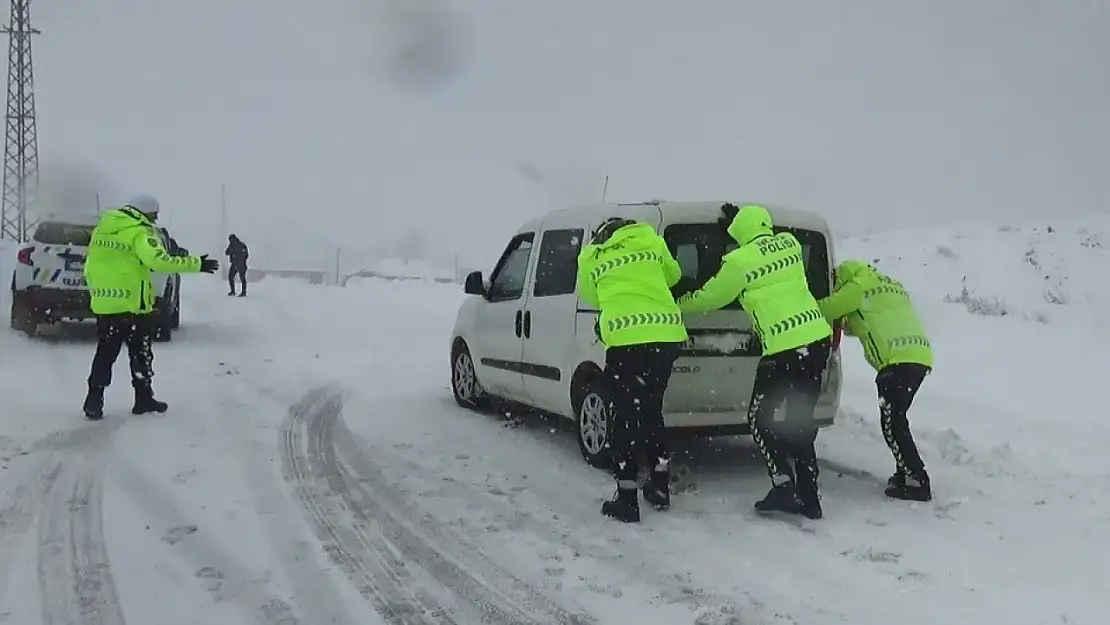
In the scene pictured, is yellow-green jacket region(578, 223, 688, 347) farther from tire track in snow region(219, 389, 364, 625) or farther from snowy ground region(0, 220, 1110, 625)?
tire track in snow region(219, 389, 364, 625)

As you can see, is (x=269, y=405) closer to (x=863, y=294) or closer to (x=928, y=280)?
(x=863, y=294)

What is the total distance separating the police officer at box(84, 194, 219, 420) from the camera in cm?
736

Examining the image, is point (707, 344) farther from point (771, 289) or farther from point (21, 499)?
point (21, 499)

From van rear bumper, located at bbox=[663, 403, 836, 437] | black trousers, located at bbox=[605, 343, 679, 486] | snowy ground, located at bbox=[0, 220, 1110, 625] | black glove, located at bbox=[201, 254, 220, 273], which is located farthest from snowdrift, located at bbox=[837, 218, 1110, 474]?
black glove, located at bbox=[201, 254, 220, 273]

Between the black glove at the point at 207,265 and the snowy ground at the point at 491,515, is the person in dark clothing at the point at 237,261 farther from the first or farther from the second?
the black glove at the point at 207,265

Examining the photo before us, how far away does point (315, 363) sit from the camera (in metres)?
11.5

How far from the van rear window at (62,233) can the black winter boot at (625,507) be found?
9.68m

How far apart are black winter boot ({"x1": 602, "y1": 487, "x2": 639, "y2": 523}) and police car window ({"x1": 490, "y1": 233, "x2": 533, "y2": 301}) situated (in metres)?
2.72

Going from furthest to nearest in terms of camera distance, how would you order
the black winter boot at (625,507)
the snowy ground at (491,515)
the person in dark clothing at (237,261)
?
the person in dark clothing at (237,261)
the black winter boot at (625,507)
the snowy ground at (491,515)

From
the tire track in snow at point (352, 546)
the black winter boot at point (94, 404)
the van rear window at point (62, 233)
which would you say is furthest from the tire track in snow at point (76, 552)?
the van rear window at point (62, 233)

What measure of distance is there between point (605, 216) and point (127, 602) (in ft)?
13.3

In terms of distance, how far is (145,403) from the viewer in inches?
305

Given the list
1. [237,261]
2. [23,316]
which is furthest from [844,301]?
[237,261]

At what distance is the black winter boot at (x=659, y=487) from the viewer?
540 centimetres
